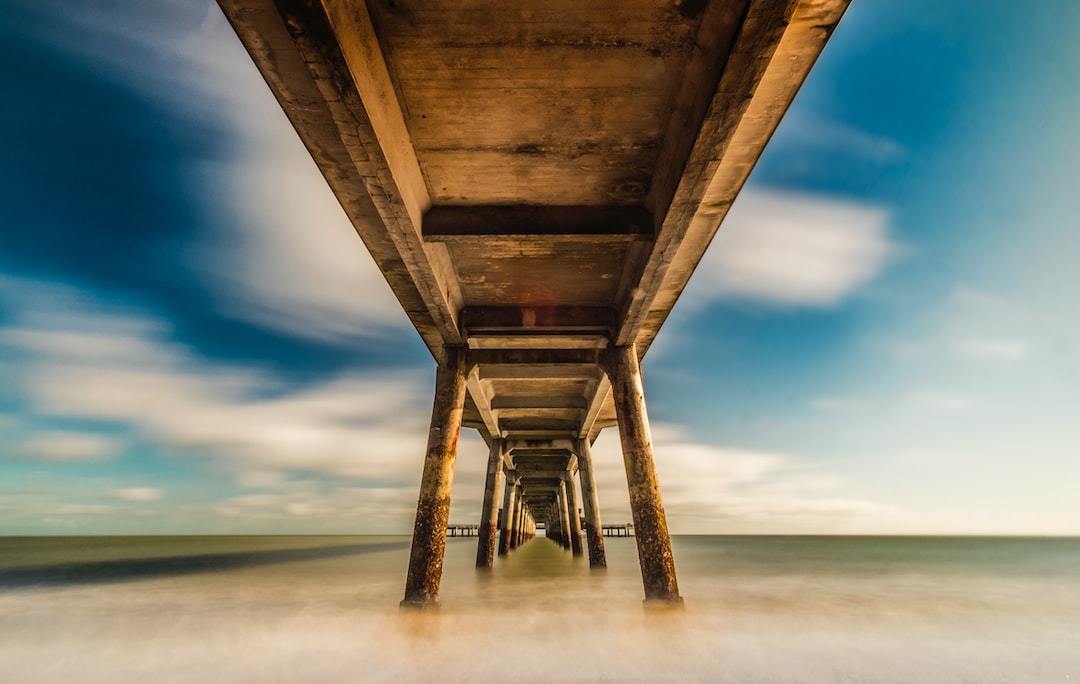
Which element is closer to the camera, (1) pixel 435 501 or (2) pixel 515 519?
(1) pixel 435 501

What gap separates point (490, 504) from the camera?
55.8 ft

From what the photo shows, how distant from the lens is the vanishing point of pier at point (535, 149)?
342cm

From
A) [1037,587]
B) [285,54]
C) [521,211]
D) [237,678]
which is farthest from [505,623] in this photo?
[1037,587]

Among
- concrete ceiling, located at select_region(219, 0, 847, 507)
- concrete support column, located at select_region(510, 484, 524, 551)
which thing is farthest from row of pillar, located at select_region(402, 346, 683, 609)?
concrete support column, located at select_region(510, 484, 524, 551)

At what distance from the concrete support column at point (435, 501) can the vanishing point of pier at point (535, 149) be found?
25mm

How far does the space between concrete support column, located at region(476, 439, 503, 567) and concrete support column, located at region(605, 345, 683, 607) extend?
9.23 metres

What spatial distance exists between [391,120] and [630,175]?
91.7 inches

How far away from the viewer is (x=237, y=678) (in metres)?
4.88

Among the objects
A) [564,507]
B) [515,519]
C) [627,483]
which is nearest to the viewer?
[627,483]

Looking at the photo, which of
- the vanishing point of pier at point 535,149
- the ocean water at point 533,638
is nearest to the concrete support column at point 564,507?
the ocean water at point 533,638

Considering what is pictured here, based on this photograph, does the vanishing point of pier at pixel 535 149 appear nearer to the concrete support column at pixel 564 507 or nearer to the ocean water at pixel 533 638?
the ocean water at pixel 533 638

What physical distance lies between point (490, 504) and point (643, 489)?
1057 centimetres

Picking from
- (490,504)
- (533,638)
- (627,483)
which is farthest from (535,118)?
(490,504)

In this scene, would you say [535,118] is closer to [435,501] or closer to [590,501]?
[435,501]
